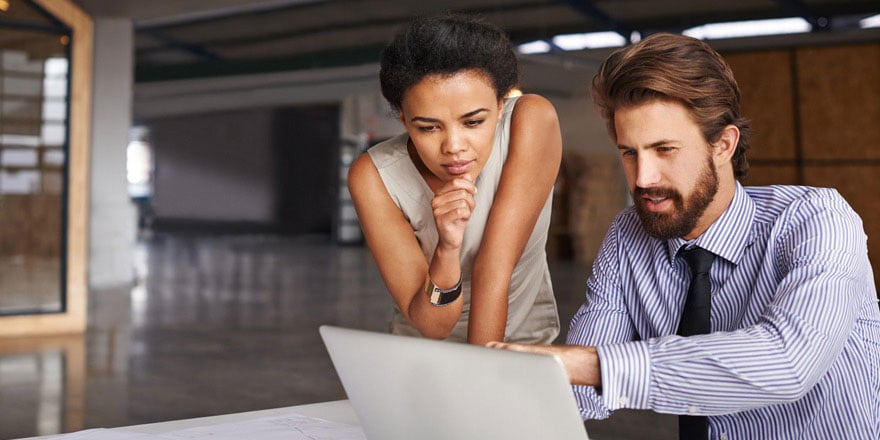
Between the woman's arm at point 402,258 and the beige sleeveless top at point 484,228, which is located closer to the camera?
the woman's arm at point 402,258

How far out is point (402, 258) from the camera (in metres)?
1.58

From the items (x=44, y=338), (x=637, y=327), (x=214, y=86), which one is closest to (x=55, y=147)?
(x=44, y=338)

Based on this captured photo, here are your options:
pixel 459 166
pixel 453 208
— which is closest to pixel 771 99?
pixel 459 166

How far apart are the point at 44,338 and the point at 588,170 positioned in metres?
8.69

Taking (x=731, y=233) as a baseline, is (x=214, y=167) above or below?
above

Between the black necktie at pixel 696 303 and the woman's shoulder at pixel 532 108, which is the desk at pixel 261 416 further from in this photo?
the woman's shoulder at pixel 532 108

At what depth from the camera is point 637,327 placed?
1369mm

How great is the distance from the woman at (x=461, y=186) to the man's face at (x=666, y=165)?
28cm

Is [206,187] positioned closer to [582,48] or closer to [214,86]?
[214,86]

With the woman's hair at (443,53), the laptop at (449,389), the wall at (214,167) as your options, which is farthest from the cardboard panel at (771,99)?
the wall at (214,167)

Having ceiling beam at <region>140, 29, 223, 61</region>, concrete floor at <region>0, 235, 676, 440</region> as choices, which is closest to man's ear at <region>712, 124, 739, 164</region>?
concrete floor at <region>0, 235, 676, 440</region>

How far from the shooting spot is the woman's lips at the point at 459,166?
1460mm

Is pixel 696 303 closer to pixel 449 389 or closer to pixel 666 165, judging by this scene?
pixel 666 165

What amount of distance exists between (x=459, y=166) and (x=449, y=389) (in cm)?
70
